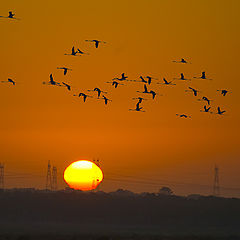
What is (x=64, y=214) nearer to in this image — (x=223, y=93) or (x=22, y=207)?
(x=22, y=207)

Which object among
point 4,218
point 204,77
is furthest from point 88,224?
point 204,77

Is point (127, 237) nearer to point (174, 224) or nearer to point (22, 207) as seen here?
point (174, 224)

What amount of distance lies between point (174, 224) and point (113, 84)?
7165cm

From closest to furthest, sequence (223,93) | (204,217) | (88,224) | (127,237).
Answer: (223,93) → (127,237) → (88,224) → (204,217)

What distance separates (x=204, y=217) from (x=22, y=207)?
37.5 m

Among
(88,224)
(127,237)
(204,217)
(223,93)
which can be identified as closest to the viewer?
(223,93)

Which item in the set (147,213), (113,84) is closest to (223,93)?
(113,84)

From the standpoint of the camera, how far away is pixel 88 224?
175m

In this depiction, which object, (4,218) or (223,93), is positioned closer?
(223,93)

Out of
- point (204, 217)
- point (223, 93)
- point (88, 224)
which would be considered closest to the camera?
point (223, 93)

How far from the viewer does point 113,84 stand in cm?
11244

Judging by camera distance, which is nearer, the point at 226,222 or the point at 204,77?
the point at 204,77

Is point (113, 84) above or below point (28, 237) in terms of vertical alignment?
above

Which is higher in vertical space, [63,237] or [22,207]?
[22,207]
